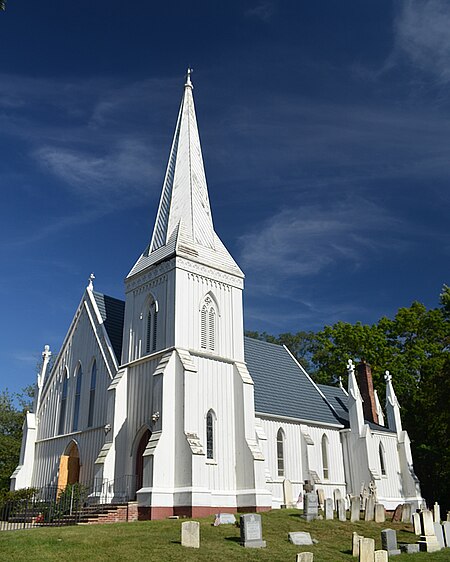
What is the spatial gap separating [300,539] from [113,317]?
56.5 ft

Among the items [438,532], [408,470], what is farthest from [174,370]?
[408,470]

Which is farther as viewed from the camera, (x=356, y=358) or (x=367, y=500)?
(x=356, y=358)

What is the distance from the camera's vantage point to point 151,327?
27.5 metres

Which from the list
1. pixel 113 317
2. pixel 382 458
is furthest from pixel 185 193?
pixel 382 458

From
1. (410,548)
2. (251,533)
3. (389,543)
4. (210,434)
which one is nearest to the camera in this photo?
(251,533)

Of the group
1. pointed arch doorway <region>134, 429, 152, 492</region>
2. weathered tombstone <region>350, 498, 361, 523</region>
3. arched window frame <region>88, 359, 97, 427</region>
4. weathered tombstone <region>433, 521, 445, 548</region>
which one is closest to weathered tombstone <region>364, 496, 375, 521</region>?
weathered tombstone <region>350, 498, 361, 523</region>

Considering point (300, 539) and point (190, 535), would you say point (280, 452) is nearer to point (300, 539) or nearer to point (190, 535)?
point (300, 539)

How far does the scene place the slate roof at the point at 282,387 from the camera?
31031 mm

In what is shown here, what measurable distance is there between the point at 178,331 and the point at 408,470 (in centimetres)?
1845

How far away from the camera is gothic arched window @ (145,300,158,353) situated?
1065 inches

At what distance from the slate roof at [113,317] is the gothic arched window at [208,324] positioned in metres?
4.87

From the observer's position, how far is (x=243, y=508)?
24.1 m

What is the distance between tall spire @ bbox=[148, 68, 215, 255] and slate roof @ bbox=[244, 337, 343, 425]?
26.1 ft

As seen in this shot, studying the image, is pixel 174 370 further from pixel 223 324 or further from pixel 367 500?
pixel 367 500
